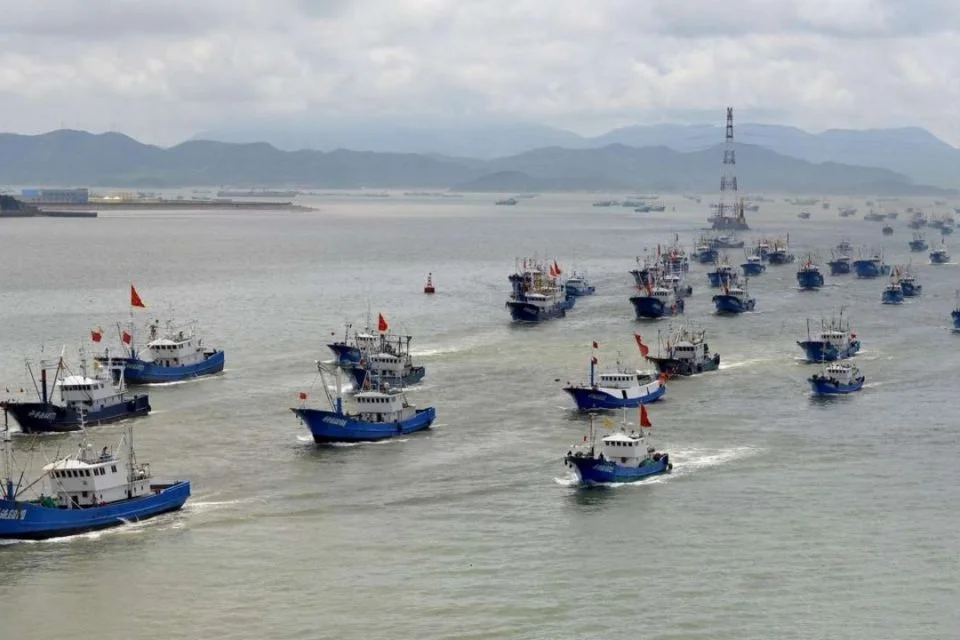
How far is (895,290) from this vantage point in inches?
5320

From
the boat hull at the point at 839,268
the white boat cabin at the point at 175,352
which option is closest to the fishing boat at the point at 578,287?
the boat hull at the point at 839,268

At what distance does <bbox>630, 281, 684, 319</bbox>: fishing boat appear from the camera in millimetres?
123125

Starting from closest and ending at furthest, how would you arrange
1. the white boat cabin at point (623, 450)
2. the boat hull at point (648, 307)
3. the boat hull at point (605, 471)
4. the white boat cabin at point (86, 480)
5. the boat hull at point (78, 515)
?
1. the boat hull at point (78, 515)
2. the white boat cabin at point (86, 480)
3. the boat hull at point (605, 471)
4. the white boat cabin at point (623, 450)
5. the boat hull at point (648, 307)

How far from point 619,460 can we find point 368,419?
14.6 meters

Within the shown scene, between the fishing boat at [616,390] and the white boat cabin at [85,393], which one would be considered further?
the fishing boat at [616,390]

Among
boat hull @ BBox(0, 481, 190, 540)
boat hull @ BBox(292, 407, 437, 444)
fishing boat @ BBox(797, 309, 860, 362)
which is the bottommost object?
boat hull @ BBox(0, 481, 190, 540)

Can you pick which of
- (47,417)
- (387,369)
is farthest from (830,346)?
(47,417)

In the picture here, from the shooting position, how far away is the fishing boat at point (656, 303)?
404ft

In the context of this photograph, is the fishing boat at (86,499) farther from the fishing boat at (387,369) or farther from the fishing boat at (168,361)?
the fishing boat at (168,361)

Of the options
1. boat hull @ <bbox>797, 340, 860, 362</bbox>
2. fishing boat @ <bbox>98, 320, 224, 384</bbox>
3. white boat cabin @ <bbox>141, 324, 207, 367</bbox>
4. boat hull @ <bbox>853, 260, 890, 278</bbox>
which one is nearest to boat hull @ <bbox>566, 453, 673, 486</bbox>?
fishing boat @ <bbox>98, 320, 224, 384</bbox>

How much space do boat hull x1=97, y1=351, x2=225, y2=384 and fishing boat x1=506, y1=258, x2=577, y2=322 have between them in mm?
35607

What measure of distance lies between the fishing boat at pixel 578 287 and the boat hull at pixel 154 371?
2233 inches

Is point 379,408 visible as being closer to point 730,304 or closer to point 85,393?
point 85,393

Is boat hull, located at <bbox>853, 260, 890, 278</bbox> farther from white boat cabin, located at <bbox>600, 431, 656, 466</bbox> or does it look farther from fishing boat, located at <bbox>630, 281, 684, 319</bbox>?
white boat cabin, located at <bbox>600, 431, 656, 466</bbox>
